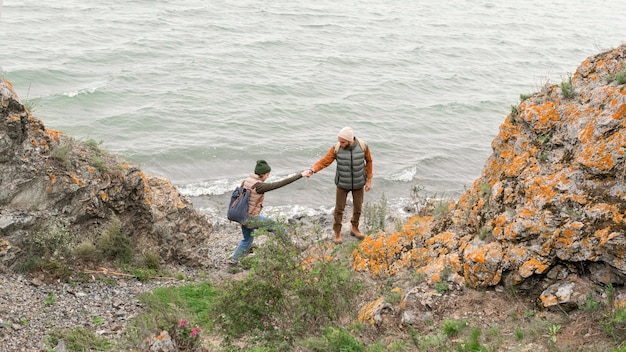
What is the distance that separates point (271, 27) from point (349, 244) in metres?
28.2

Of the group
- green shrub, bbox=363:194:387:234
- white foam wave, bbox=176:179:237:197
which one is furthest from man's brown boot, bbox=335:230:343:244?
white foam wave, bbox=176:179:237:197

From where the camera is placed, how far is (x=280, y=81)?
91.5ft

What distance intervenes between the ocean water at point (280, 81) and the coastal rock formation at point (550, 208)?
13.1 ft

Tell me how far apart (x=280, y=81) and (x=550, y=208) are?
22.0 metres

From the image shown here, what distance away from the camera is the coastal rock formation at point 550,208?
6301 millimetres

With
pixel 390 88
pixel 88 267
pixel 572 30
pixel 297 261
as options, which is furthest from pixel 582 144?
pixel 572 30

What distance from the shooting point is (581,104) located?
294 inches

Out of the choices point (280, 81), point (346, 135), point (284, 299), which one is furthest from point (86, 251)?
point (280, 81)

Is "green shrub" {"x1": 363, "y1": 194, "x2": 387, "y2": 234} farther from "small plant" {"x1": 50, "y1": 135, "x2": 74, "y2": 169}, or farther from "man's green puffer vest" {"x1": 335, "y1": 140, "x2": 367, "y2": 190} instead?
"small plant" {"x1": 50, "y1": 135, "x2": 74, "y2": 169}

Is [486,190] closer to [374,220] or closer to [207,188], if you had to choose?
[374,220]

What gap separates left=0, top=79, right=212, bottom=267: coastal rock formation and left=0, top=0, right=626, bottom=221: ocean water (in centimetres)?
199

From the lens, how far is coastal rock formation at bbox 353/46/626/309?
6301 millimetres

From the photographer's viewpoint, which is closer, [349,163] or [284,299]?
[284,299]

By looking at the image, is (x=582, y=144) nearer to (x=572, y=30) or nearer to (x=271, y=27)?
(x=271, y=27)
